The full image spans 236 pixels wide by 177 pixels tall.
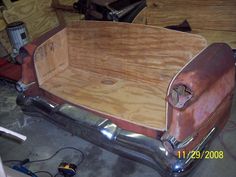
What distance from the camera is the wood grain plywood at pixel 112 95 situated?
1987mm

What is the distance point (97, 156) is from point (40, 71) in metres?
0.83

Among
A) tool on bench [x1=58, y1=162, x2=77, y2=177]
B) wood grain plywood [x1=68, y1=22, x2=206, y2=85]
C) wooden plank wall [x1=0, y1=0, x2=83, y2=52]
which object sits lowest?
tool on bench [x1=58, y1=162, x2=77, y2=177]

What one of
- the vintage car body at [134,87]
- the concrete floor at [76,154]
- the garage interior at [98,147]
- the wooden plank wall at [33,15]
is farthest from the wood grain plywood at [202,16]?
the wooden plank wall at [33,15]

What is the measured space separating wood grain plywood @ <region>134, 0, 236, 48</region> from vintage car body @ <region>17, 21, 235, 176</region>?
0.81m

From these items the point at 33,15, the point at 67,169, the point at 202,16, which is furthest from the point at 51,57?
the point at 33,15

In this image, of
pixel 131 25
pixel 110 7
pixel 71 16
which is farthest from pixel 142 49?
pixel 71 16

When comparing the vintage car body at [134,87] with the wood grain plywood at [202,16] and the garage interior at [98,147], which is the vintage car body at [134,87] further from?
the wood grain plywood at [202,16]

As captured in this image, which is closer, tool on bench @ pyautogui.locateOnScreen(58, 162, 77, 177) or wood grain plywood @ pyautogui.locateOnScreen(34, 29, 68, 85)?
tool on bench @ pyautogui.locateOnScreen(58, 162, 77, 177)

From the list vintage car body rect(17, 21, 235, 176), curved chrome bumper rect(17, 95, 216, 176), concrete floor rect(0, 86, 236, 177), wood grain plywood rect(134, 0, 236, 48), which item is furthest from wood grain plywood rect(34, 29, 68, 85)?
wood grain plywood rect(134, 0, 236, 48)

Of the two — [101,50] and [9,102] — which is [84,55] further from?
[9,102]

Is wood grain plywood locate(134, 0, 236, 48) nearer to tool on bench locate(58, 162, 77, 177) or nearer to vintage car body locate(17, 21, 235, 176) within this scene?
vintage car body locate(17, 21, 235, 176)

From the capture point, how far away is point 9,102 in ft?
10.5

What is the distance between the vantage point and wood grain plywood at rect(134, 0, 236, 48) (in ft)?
8.84

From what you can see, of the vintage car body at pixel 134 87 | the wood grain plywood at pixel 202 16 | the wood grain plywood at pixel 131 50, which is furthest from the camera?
the wood grain plywood at pixel 202 16
